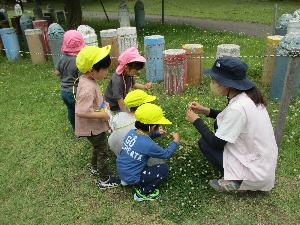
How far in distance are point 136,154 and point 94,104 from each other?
80 cm

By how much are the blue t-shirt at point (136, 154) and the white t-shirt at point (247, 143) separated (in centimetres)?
67

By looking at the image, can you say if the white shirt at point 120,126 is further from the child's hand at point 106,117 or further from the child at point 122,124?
the child's hand at point 106,117

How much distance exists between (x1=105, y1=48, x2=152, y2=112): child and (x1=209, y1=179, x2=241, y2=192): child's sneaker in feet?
5.18

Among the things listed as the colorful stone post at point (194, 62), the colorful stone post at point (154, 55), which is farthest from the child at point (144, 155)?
the colorful stone post at point (154, 55)

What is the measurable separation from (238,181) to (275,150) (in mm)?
543

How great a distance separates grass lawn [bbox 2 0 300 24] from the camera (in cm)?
1816

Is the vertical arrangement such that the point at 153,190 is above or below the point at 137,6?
below

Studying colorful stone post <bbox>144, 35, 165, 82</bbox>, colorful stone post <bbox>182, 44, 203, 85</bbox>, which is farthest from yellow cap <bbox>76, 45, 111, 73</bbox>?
colorful stone post <bbox>144, 35, 165, 82</bbox>

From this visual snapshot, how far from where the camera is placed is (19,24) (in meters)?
13.5

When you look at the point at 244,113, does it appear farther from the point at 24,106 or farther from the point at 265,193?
the point at 24,106

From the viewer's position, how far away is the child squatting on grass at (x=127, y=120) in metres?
4.22

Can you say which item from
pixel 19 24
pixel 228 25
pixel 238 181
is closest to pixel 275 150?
pixel 238 181

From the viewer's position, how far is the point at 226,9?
21422 millimetres

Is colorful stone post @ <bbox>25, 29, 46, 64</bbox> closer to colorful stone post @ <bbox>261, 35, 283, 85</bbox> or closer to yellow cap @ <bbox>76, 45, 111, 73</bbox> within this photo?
colorful stone post @ <bbox>261, 35, 283, 85</bbox>
